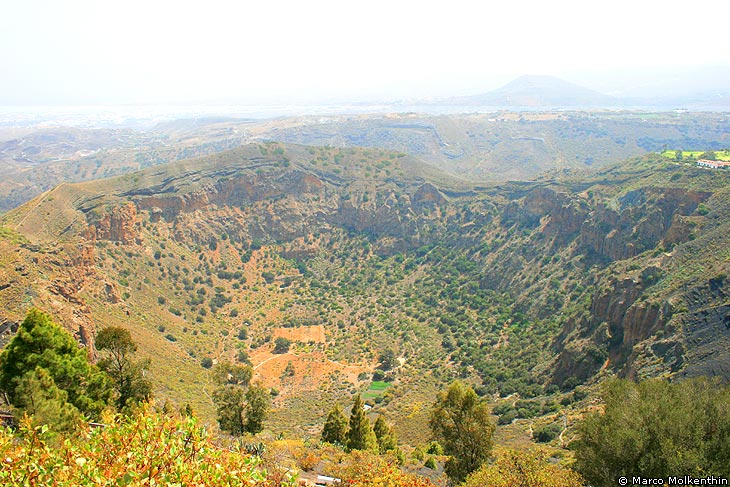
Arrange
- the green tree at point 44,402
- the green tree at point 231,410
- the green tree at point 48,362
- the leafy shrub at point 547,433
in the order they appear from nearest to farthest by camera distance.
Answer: the green tree at point 44,402
the green tree at point 48,362
the green tree at point 231,410
the leafy shrub at point 547,433

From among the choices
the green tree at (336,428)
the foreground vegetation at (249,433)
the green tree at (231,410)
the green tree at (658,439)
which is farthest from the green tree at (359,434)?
the green tree at (658,439)

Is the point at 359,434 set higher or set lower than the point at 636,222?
lower

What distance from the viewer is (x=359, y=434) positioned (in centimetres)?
2744

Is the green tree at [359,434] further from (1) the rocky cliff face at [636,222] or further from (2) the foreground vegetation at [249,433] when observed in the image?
(1) the rocky cliff face at [636,222]

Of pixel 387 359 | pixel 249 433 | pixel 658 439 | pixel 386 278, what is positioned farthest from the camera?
pixel 386 278

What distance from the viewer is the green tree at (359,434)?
27188 millimetres

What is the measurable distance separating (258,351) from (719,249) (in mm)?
49485

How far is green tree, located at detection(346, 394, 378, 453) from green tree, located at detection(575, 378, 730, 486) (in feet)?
42.2

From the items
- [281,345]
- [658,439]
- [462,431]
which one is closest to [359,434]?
[462,431]

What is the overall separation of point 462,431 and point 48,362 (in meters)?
20.2

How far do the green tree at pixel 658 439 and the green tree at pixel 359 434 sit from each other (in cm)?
1288

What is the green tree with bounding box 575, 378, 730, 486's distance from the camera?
14375mm

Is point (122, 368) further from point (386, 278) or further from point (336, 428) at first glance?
point (386, 278)

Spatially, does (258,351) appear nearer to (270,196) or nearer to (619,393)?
(270,196)
